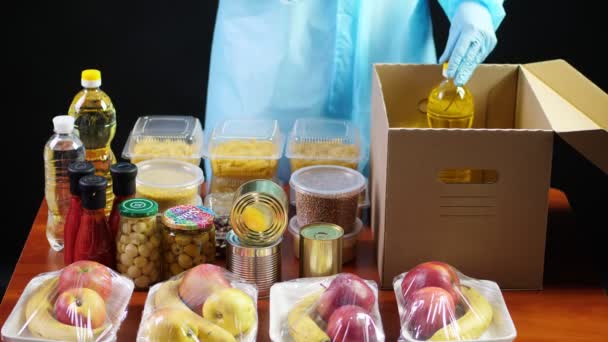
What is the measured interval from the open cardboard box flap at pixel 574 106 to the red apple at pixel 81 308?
2.35 feet

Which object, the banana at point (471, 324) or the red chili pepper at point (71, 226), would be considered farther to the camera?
the red chili pepper at point (71, 226)

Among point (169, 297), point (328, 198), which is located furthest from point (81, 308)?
point (328, 198)

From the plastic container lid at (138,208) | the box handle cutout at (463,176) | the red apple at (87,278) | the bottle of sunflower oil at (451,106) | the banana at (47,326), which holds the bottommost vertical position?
the banana at (47,326)

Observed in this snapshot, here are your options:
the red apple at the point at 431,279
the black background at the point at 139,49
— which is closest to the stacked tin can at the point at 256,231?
the red apple at the point at 431,279

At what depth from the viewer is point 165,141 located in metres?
1.68

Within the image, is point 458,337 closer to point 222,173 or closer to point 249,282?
point 249,282

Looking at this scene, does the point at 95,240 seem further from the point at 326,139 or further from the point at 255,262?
the point at 326,139

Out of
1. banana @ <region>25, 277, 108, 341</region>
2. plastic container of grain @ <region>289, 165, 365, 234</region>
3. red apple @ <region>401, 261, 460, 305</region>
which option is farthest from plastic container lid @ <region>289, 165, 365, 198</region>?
banana @ <region>25, 277, 108, 341</region>

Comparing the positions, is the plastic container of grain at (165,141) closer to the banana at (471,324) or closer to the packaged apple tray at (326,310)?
the packaged apple tray at (326,310)

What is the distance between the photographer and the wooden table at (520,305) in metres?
1.31

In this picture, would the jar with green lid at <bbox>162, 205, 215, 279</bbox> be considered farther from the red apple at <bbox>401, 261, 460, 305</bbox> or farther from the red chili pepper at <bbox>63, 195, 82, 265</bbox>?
the red apple at <bbox>401, 261, 460, 305</bbox>

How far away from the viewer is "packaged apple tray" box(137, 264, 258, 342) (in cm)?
117

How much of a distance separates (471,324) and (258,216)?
35 cm

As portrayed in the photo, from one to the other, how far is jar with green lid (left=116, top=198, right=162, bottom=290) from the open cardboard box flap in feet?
2.06
